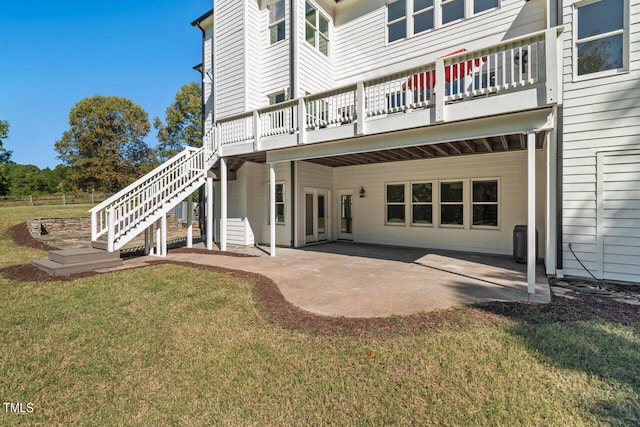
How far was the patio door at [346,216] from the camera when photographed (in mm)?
11297

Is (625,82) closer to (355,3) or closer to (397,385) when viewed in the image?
(397,385)

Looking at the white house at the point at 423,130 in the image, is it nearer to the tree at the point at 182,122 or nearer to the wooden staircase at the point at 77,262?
the wooden staircase at the point at 77,262

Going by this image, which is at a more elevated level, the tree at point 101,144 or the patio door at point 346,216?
the tree at point 101,144

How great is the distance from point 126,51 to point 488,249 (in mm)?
22534

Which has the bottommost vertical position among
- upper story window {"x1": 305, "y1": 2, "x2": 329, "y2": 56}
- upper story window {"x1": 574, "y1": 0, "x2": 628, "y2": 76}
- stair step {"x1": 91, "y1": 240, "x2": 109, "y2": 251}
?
stair step {"x1": 91, "y1": 240, "x2": 109, "y2": 251}

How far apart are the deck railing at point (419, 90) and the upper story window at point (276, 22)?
379cm

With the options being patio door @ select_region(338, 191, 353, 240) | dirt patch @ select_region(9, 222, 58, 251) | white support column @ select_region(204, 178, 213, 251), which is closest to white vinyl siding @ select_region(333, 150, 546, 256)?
patio door @ select_region(338, 191, 353, 240)

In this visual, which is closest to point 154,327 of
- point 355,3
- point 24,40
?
point 355,3

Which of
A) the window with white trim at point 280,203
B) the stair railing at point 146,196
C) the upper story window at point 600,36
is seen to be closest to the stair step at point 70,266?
the stair railing at point 146,196

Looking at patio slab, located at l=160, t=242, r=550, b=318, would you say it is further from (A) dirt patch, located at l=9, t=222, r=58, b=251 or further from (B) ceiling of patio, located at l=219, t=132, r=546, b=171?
(A) dirt patch, located at l=9, t=222, r=58, b=251

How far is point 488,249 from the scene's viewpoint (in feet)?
28.2

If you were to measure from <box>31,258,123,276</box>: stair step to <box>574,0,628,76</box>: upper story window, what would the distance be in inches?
429

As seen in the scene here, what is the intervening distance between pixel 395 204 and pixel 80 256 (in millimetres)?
8994

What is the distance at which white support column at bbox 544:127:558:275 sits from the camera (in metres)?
5.84
